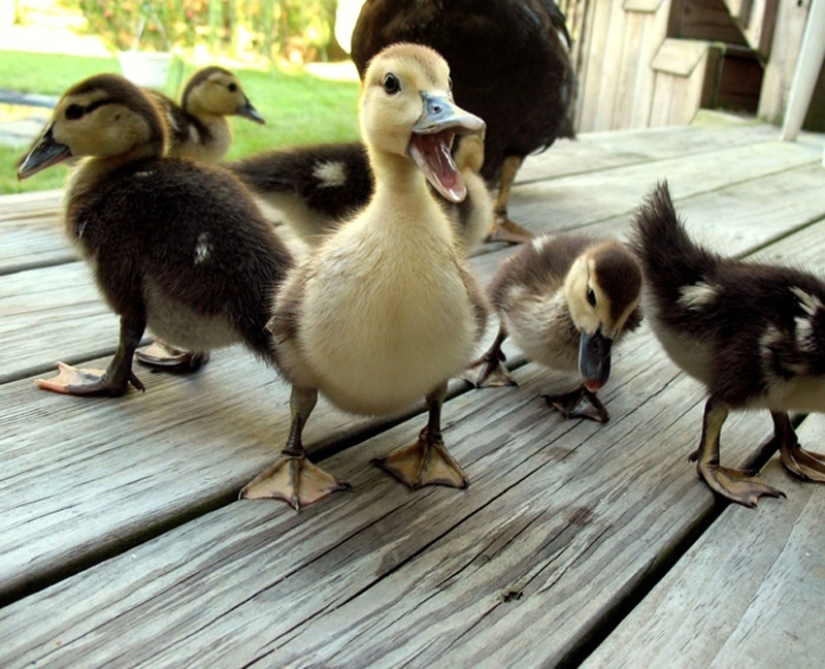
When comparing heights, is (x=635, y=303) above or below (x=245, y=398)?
above

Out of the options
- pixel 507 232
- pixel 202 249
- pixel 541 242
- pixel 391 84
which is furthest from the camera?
pixel 507 232

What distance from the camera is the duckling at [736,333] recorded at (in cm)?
143

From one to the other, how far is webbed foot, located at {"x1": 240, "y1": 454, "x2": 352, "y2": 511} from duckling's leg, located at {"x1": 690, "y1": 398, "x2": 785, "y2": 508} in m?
0.66

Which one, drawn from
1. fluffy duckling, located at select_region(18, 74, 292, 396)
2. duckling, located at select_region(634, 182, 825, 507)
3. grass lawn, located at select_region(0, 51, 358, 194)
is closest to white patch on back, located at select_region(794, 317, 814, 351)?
duckling, located at select_region(634, 182, 825, 507)

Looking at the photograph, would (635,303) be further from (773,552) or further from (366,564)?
(366,564)

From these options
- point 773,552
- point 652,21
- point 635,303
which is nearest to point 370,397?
point 635,303

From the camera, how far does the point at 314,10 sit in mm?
4289

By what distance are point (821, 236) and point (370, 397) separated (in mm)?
2399

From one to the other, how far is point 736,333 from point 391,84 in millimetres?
765

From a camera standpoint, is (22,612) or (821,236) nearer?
(22,612)

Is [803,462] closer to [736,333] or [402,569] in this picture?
[736,333]

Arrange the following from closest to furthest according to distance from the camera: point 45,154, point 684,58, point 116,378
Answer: point 116,378
point 45,154
point 684,58

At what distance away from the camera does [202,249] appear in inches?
60.2

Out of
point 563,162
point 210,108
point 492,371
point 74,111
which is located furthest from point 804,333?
point 563,162
